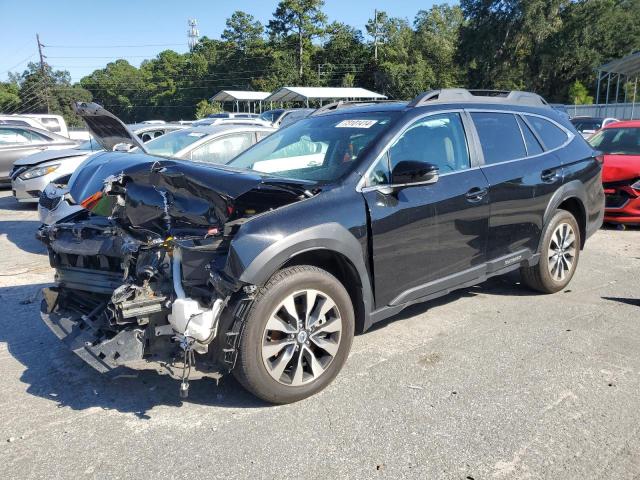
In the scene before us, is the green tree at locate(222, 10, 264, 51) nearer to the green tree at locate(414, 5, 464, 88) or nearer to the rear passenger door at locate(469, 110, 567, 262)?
the green tree at locate(414, 5, 464, 88)

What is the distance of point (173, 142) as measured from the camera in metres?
7.98

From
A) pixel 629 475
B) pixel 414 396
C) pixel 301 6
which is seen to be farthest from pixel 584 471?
pixel 301 6

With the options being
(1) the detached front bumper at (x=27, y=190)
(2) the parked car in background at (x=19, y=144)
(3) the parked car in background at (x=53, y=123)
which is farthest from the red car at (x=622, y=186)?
(3) the parked car in background at (x=53, y=123)

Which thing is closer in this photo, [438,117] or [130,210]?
[130,210]

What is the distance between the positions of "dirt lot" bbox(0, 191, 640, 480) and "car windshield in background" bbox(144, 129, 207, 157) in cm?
353

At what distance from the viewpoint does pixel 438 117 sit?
4387mm

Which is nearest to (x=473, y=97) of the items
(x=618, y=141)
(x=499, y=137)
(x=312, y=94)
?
(x=499, y=137)

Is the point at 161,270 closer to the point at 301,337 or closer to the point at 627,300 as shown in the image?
the point at 301,337

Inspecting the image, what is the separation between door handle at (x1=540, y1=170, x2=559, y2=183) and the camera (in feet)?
16.6

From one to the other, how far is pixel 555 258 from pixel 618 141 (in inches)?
216

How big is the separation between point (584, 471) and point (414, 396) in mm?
1055

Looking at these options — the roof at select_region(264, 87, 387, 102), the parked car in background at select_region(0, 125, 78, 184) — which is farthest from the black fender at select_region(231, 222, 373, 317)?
the roof at select_region(264, 87, 387, 102)

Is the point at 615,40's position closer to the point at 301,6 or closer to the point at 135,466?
the point at 301,6

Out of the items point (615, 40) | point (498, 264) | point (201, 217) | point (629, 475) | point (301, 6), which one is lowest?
point (629, 475)
